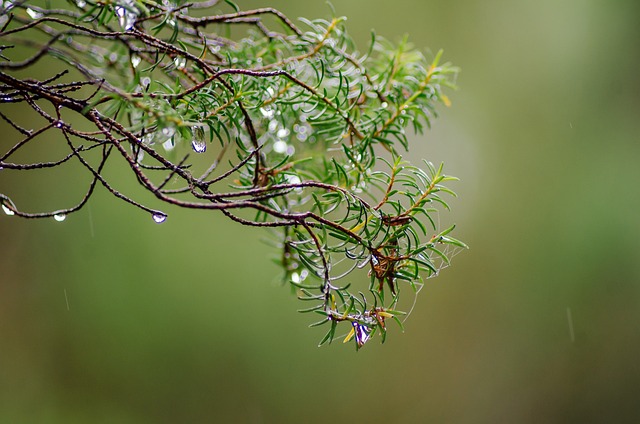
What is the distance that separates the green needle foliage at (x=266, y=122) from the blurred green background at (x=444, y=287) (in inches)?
35.0

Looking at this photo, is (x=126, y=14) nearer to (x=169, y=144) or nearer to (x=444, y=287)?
(x=169, y=144)

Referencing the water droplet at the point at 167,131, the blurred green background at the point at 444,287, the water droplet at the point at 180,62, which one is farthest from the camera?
the blurred green background at the point at 444,287

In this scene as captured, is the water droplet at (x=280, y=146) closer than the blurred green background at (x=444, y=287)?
Yes

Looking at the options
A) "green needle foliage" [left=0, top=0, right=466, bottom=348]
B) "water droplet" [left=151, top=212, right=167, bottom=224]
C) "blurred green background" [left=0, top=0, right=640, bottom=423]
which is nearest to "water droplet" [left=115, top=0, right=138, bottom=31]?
"green needle foliage" [left=0, top=0, right=466, bottom=348]

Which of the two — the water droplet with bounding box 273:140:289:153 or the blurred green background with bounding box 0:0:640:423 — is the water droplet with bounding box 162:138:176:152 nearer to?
the water droplet with bounding box 273:140:289:153

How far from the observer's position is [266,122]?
490 mm

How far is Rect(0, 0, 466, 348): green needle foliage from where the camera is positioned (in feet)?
1.08

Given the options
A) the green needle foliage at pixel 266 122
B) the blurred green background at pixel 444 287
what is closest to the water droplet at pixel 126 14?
the green needle foliage at pixel 266 122

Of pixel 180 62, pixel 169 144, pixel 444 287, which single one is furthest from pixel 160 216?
pixel 444 287

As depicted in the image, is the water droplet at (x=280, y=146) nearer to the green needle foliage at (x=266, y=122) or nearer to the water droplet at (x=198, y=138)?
the green needle foliage at (x=266, y=122)

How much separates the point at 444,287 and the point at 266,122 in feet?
3.99

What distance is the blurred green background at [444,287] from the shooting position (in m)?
1.37

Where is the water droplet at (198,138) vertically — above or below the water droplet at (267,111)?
below

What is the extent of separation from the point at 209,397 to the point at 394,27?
3.65 feet
